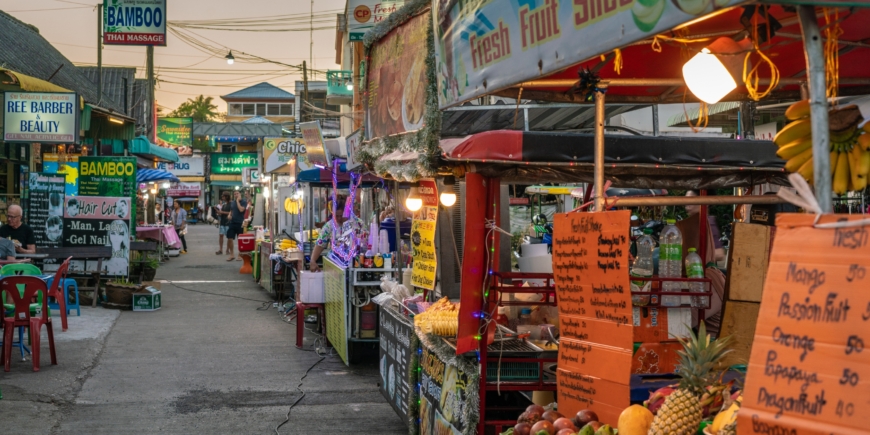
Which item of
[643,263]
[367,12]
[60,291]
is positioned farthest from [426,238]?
[367,12]

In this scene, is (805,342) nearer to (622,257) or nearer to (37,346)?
(622,257)

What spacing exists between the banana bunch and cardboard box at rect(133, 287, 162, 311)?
1440cm

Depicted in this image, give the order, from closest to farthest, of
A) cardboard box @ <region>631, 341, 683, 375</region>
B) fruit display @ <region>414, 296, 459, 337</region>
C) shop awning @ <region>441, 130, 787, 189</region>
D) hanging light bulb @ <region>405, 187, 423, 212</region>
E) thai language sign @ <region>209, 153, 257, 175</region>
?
shop awning @ <region>441, 130, 787, 189</region>
cardboard box @ <region>631, 341, 683, 375</region>
fruit display @ <region>414, 296, 459, 337</region>
hanging light bulb @ <region>405, 187, 423, 212</region>
thai language sign @ <region>209, 153, 257, 175</region>

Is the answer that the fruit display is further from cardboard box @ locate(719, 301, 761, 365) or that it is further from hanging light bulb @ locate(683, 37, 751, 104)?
hanging light bulb @ locate(683, 37, 751, 104)

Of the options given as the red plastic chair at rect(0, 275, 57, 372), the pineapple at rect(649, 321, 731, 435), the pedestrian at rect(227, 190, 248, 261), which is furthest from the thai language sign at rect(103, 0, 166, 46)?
the pineapple at rect(649, 321, 731, 435)

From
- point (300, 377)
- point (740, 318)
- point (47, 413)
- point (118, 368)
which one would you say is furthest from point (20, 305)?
point (740, 318)

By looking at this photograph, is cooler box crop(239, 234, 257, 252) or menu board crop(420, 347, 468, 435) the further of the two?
cooler box crop(239, 234, 257, 252)

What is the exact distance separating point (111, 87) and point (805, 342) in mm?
38294

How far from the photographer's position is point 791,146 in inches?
113

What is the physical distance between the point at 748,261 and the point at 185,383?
21.9ft

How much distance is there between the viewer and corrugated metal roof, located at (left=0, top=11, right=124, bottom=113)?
20891 mm

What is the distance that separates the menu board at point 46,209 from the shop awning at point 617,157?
12.8m

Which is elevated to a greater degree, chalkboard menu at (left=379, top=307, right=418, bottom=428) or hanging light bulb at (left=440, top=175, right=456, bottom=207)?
hanging light bulb at (left=440, top=175, right=456, bottom=207)

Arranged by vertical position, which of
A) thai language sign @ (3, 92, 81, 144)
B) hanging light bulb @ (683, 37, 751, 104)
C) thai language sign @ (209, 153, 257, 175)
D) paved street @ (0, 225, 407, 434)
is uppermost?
thai language sign @ (209, 153, 257, 175)
